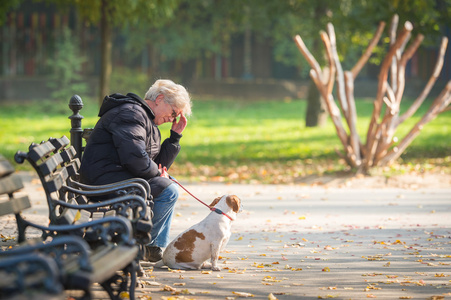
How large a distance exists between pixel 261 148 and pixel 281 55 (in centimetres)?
1797

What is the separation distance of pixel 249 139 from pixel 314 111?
2.61m

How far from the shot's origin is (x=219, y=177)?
13.1m

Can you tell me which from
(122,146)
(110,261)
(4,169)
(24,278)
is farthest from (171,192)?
(24,278)

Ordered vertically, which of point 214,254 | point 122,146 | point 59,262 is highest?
point 122,146

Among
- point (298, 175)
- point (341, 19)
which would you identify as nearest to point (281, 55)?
point (341, 19)

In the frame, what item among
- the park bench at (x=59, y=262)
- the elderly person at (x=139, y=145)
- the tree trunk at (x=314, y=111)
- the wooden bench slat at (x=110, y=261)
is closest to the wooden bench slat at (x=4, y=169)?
the park bench at (x=59, y=262)

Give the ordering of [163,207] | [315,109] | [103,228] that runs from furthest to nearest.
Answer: [315,109], [163,207], [103,228]

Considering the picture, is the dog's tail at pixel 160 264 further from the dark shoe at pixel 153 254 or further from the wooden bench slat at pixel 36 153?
the wooden bench slat at pixel 36 153

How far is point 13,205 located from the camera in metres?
4.49

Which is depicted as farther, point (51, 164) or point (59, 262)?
point (51, 164)

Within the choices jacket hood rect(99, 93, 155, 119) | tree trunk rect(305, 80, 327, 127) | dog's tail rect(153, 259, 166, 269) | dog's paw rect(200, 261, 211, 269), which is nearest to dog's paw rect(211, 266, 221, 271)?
dog's paw rect(200, 261, 211, 269)

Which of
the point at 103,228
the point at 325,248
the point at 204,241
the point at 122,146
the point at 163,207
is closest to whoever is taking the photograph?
the point at 103,228

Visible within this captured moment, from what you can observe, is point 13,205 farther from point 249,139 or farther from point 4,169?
point 249,139

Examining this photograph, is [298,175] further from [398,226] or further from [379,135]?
[398,226]
